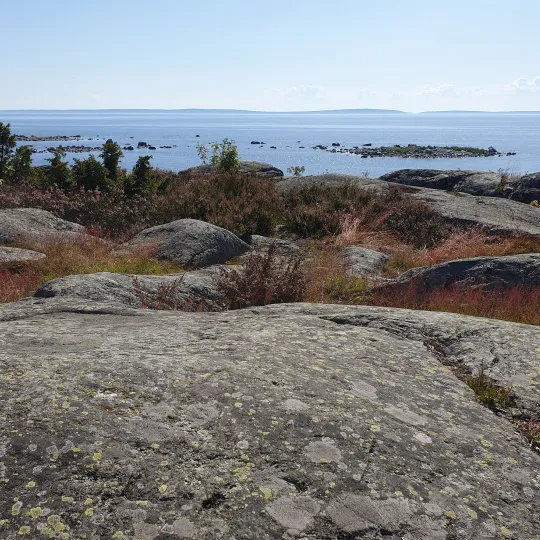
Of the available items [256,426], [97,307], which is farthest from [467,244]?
[256,426]

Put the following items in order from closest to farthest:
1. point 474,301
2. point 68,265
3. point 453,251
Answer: point 474,301
point 68,265
point 453,251

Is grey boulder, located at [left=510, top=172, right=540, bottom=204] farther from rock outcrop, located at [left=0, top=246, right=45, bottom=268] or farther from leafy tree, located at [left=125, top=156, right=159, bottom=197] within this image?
rock outcrop, located at [left=0, top=246, right=45, bottom=268]

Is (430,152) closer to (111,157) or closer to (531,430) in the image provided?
(111,157)

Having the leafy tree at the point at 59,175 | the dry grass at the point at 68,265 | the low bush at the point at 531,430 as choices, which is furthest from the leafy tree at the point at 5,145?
the low bush at the point at 531,430

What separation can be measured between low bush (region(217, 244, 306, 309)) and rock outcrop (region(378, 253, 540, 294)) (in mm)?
2003

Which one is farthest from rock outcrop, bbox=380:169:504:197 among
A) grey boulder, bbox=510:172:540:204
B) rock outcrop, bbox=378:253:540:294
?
rock outcrop, bbox=378:253:540:294

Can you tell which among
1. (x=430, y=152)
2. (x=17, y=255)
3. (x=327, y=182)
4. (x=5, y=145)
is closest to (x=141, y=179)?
(x=327, y=182)

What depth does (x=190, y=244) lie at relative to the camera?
13.0 metres

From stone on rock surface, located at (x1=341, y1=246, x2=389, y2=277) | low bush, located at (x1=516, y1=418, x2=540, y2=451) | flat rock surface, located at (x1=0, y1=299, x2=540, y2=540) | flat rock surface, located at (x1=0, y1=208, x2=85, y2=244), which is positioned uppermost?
flat rock surface, located at (x1=0, y1=299, x2=540, y2=540)

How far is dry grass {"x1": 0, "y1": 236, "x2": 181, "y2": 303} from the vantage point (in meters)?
9.81

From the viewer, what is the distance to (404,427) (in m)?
3.60

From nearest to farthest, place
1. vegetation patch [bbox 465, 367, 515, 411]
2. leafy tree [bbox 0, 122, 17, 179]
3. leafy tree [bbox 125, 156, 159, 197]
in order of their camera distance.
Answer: vegetation patch [bbox 465, 367, 515, 411], leafy tree [bbox 125, 156, 159, 197], leafy tree [bbox 0, 122, 17, 179]

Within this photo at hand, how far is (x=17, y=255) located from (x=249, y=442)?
10360mm

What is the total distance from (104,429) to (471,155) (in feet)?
386
